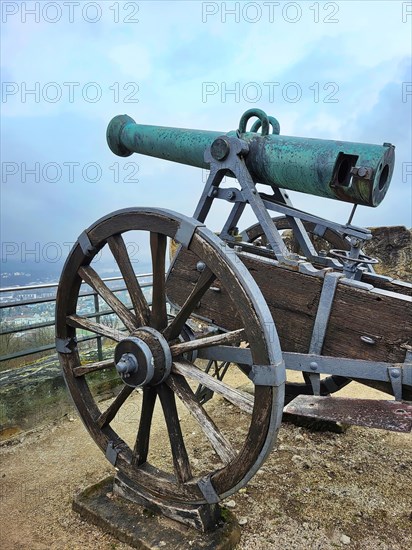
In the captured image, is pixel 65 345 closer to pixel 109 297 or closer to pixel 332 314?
pixel 109 297

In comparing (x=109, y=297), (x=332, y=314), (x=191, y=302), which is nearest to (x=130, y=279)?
(x=109, y=297)

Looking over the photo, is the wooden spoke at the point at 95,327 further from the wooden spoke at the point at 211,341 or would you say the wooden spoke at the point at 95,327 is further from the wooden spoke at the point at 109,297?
the wooden spoke at the point at 211,341

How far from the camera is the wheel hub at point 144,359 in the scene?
2.63m

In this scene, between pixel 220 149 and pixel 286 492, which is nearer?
pixel 220 149

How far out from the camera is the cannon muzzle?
2646 millimetres

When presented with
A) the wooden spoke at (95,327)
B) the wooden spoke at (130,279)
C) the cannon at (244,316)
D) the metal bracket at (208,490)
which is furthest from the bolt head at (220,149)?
the metal bracket at (208,490)

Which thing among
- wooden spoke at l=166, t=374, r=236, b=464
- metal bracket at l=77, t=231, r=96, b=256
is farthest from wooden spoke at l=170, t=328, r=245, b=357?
metal bracket at l=77, t=231, r=96, b=256

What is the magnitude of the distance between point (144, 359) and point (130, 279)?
1.72 feet

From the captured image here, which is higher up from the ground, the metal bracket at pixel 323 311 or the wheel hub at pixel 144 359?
the metal bracket at pixel 323 311

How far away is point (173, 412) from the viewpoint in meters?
2.82

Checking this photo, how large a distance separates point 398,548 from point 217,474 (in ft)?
4.03

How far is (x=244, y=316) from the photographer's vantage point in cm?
230

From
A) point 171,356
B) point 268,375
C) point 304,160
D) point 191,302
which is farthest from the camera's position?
point 304,160

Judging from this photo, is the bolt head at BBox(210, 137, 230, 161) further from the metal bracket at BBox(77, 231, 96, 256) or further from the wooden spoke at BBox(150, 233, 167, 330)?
the metal bracket at BBox(77, 231, 96, 256)
